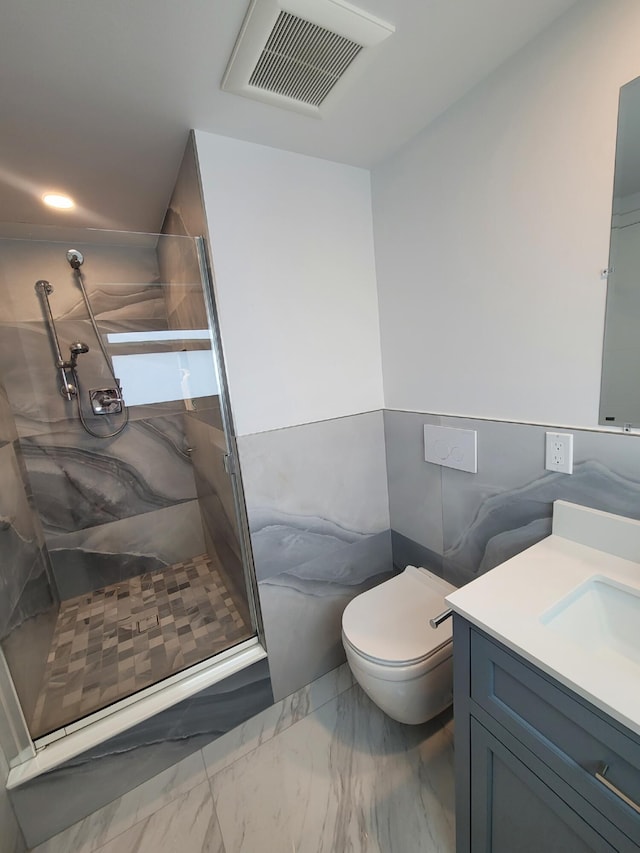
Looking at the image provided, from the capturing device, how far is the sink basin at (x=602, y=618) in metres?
0.84

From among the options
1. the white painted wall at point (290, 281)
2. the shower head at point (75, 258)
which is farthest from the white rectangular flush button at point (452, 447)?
the shower head at point (75, 258)

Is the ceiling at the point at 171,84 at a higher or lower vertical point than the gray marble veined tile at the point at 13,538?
higher

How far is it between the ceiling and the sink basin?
1.49 m

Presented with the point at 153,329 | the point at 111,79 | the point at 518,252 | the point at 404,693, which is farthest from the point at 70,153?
the point at 404,693

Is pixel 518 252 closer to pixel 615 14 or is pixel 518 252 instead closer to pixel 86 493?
pixel 615 14

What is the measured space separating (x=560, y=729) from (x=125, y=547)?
249 centimetres

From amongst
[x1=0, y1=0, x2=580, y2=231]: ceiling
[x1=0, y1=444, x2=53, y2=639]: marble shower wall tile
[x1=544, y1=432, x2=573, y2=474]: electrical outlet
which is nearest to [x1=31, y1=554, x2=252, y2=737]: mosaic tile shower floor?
[x1=0, y1=444, x2=53, y2=639]: marble shower wall tile

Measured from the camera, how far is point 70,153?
134cm

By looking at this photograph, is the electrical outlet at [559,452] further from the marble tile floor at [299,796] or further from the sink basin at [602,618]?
the marble tile floor at [299,796]

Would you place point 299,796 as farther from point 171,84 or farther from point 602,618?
point 171,84

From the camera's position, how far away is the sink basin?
0.84m

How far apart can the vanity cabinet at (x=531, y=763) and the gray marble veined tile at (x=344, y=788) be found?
23cm

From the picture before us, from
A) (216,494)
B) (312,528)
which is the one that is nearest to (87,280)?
(216,494)

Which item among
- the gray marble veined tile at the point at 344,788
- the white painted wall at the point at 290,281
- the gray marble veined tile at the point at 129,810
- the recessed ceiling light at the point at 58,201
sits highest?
the recessed ceiling light at the point at 58,201
